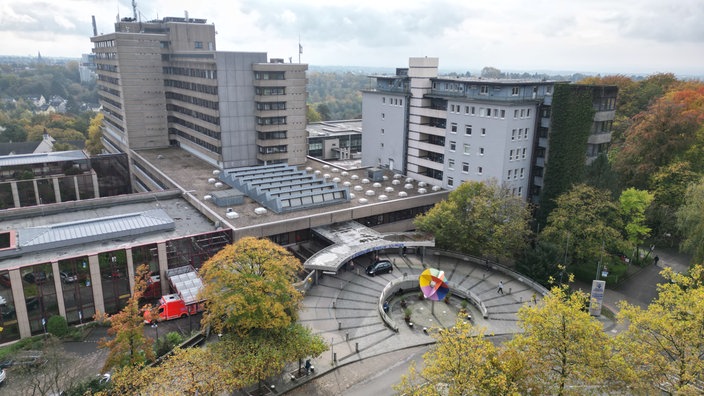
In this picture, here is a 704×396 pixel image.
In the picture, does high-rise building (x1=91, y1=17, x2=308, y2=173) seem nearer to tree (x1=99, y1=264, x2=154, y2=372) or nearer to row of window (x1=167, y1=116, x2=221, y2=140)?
row of window (x1=167, y1=116, x2=221, y2=140)

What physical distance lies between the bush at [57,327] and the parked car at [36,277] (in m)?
3.63

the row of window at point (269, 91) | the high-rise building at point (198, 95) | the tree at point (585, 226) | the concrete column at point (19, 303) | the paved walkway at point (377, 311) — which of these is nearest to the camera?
the paved walkway at point (377, 311)

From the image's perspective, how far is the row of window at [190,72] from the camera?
7688 cm

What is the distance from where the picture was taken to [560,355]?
2794cm

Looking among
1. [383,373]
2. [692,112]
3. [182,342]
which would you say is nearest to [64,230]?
[182,342]

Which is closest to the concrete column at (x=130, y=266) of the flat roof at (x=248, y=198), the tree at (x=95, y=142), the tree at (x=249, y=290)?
the flat roof at (x=248, y=198)

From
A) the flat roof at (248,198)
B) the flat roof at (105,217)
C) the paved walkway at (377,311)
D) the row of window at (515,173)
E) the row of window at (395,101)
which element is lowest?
the paved walkway at (377,311)

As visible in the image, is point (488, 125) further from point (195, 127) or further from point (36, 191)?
point (36, 191)

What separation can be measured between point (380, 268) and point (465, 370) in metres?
28.3

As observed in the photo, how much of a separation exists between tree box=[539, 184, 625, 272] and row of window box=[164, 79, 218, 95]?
54.5 metres

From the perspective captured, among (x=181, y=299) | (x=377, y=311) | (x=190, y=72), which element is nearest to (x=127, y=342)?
(x=181, y=299)

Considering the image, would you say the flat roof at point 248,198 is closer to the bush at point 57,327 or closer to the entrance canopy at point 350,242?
the entrance canopy at point 350,242

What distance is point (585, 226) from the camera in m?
54.5

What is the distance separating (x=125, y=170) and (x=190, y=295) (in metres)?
56.3
